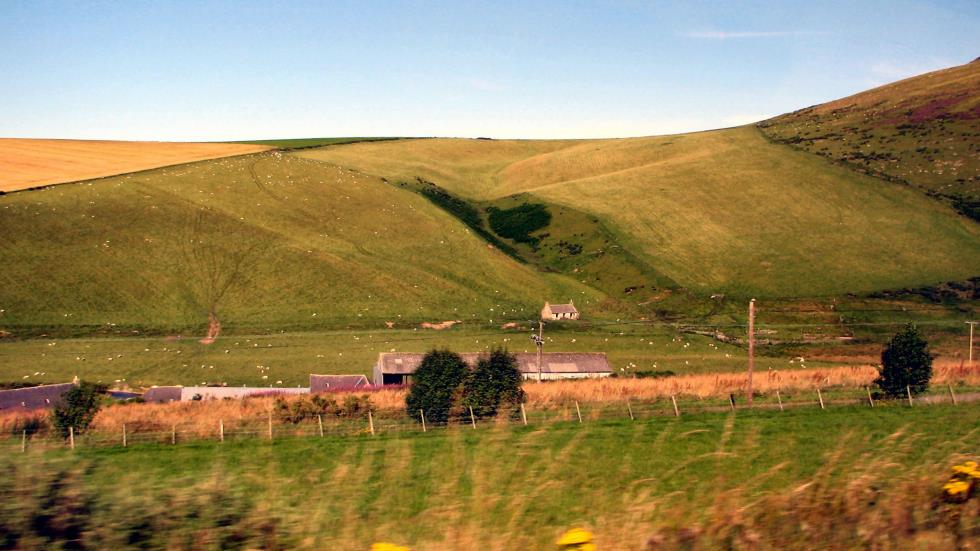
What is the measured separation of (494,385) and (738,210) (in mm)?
81965

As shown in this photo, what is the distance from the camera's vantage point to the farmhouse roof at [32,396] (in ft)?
156

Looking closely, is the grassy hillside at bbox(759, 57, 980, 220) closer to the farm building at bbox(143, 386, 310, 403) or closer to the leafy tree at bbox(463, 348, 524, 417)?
the farm building at bbox(143, 386, 310, 403)

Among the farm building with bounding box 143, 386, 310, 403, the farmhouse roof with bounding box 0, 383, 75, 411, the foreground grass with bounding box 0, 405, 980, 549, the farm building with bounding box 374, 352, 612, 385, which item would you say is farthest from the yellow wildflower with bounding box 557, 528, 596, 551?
the farm building with bounding box 374, 352, 612, 385

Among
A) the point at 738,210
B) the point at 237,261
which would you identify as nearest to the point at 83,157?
the point at 237,261

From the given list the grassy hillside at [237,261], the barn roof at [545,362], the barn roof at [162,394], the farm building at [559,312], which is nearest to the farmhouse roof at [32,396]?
the barn roof at [162,394]

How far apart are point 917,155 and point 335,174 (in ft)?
273

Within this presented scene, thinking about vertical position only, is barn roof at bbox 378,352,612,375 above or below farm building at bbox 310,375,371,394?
above

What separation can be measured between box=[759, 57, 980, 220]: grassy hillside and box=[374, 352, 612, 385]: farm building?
65270mm

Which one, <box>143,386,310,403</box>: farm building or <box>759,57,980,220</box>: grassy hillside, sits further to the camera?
<box>759,57,980,220</box>: grassy hillside

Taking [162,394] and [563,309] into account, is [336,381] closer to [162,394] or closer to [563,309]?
[162,394]

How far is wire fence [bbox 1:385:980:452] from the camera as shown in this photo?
24.7m

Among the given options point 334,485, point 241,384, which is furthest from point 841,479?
point 241,384

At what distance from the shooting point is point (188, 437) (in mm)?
25984

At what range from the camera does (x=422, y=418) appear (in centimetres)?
2353
